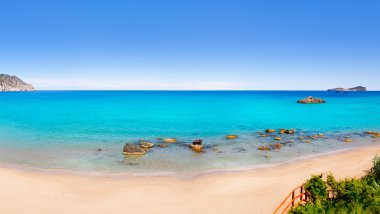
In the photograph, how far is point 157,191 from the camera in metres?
19.4

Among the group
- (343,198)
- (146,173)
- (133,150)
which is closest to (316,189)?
(343,198)

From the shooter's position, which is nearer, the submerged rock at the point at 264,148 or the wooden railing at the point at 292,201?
the wooden railing at the point at 292,201

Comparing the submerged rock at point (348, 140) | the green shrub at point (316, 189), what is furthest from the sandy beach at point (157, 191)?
the submerged rock at point (348, 140)

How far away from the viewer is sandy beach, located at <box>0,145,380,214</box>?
54.3 feet

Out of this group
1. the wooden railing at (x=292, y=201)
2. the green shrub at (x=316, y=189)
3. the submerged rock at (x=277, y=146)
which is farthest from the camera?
the submerged rock at (x=277, y=146)

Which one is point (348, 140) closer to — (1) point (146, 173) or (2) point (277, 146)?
(2) point (277, 146)

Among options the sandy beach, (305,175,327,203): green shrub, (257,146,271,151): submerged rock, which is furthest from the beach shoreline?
(305,175,327,203): green shrub

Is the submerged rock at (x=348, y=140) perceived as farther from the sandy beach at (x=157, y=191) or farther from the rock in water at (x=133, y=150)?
the rock in water at (x=133, y=150)

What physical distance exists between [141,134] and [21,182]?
23.3 m

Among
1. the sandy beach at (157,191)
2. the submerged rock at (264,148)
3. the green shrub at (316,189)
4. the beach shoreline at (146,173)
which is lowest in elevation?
the beach shoreline at (146,173)

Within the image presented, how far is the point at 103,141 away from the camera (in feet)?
123

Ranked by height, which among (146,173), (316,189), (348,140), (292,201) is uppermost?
(316,189)

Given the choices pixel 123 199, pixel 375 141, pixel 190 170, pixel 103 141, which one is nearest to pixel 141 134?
pixel 103 141

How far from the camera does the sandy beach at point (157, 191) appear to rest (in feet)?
54.3
